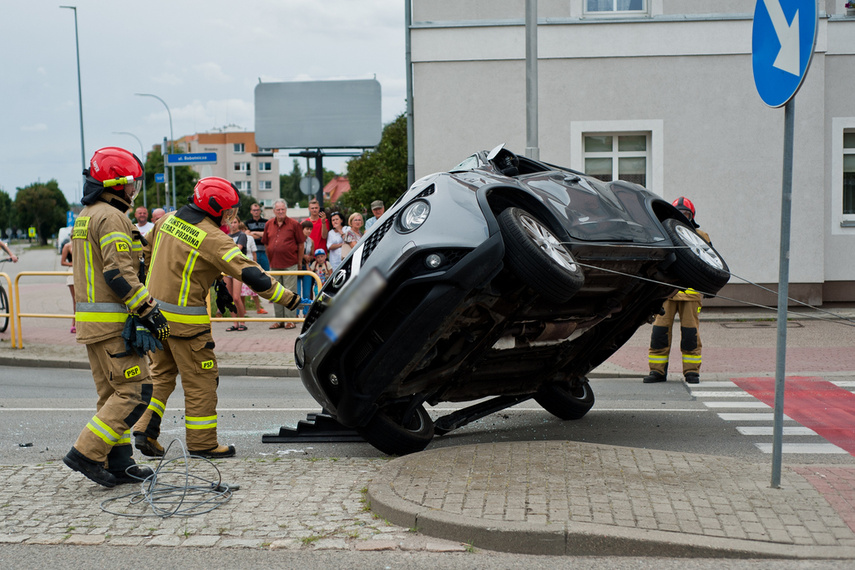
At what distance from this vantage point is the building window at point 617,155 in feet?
50.6

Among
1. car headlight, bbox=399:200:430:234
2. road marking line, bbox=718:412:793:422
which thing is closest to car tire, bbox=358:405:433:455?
car headlight, bbox=399:200:430:234

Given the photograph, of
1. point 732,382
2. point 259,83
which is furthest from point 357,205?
point 732,382

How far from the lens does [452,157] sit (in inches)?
603

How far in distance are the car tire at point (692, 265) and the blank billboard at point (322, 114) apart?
30238 mm

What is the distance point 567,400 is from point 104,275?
376cm

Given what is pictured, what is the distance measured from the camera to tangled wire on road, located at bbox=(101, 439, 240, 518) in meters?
4.72

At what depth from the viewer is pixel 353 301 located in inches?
65.1

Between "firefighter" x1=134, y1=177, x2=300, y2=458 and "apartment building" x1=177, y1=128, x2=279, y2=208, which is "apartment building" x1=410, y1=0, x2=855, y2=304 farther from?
"apartment building" x1=177, y1=128, x2=279, y2=208

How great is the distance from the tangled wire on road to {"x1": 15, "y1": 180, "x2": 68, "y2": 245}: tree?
113879 mm

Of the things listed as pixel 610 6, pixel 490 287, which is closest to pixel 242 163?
pixel 610 6

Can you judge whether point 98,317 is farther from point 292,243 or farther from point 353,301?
point 292,243

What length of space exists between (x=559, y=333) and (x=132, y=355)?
107 inches

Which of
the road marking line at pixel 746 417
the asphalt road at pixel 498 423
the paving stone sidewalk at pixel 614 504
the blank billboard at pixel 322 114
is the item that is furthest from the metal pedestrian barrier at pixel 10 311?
the blank billboard at pixel 322 114

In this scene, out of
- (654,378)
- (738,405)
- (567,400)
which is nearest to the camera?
(567,400)
